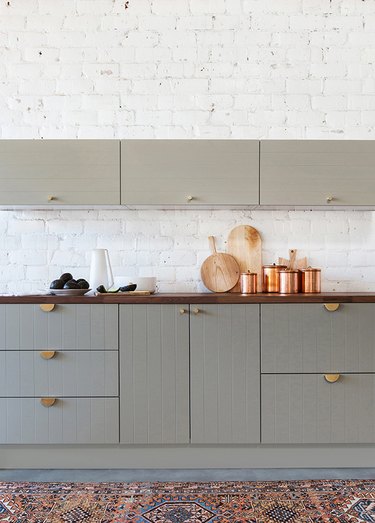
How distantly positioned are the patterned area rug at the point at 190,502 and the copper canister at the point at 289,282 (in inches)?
43.1

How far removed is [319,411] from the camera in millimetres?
2600

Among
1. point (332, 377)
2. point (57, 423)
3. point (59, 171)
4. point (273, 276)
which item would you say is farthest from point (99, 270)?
point (332, 377)

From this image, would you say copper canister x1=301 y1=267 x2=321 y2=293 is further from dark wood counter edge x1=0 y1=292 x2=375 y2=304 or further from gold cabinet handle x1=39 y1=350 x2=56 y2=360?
gold cabinet handle x1=39 y1=350 x2=56 y2=360

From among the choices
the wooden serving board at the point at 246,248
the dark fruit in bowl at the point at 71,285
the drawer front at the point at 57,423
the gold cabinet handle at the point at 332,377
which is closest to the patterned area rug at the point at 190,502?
the drawer front at the point at 57,423

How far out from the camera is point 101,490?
241 centimetres

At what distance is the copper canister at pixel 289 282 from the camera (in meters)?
2.97

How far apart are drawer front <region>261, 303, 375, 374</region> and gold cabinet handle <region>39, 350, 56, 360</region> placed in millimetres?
1161

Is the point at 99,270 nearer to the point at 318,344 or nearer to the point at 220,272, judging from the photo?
the point at 220,272

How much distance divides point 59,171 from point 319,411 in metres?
2.05

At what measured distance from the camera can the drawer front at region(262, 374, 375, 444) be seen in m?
2.60

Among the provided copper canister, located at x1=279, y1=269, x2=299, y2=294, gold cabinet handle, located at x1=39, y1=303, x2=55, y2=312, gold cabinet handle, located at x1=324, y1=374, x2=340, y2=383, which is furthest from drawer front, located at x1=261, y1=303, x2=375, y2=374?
gold cabinet handle, located at x1=39, y1=303, x2=55, y2=312
